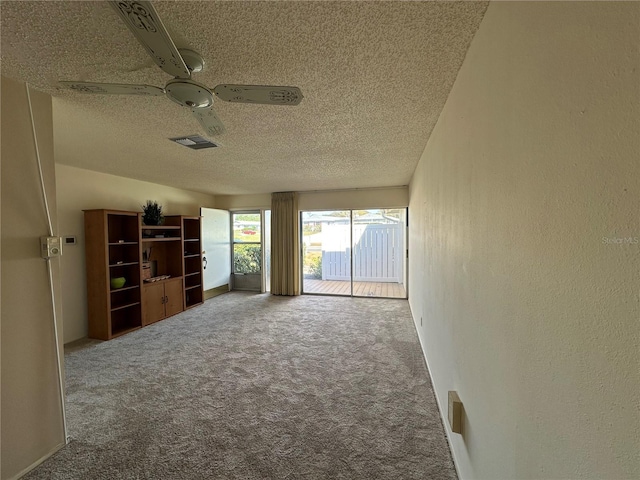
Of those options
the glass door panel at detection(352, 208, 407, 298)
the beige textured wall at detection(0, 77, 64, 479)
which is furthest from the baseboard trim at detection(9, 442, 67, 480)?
the glass door panel at detection(352, 208, 407, 298)

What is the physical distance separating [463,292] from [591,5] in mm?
1155

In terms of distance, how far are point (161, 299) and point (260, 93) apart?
13.4 feet

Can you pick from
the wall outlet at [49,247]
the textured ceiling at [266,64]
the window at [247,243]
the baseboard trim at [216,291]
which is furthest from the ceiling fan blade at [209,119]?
the baseboard trim at [216,291]

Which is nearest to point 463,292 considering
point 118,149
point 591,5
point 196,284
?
point 591,5

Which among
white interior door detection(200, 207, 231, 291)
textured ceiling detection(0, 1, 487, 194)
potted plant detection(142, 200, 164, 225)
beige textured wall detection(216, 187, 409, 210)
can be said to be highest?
textured ceiling detection(0, 1, 487, 194)

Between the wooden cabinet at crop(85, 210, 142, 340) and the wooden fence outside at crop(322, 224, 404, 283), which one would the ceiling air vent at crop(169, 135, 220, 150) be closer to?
the wooden cabinet at crop(85, 210, 142, 340)

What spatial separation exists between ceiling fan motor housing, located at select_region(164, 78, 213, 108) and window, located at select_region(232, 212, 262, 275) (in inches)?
184

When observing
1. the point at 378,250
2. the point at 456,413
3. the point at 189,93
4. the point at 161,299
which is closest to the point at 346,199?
the point at 378,250

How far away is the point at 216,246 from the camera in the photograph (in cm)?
565

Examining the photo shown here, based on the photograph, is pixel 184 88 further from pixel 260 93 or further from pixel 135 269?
pixel 135 269

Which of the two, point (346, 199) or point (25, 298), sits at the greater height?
point (346, 199)

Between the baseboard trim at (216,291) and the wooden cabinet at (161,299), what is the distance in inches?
38.9

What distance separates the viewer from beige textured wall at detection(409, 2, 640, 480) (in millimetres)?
457

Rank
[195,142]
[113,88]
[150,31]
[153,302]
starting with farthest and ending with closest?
[153,302] → [195,142] → [113,88] → [150,31]
